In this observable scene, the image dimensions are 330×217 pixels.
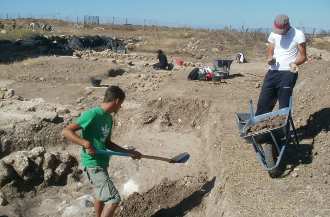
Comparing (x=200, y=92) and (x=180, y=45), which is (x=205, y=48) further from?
(x=200, y=92)

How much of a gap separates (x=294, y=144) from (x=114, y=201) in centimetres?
303

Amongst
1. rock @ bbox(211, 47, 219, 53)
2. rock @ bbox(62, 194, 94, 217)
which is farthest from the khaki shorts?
rock @ bbox(211, 47, 219, 53)

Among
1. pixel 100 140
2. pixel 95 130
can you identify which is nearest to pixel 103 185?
pixel 100 140

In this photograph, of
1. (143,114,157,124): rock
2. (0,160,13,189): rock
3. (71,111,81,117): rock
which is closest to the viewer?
(0,160,13,189): rock

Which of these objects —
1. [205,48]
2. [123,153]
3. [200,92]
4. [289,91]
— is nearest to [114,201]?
[123,153]

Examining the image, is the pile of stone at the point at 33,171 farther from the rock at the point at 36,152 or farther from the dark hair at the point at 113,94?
the dark hair at the point at 113,94

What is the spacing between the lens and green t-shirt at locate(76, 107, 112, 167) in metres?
5.26

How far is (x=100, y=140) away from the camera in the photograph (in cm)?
543

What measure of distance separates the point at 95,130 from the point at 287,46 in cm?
301

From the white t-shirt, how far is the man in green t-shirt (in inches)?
99.7

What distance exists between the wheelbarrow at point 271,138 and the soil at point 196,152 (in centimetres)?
18

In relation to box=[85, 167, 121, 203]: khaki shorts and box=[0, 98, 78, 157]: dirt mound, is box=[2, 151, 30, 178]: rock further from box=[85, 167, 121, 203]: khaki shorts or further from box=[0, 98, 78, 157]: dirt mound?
box=[85, 167, 121, 203]: khaki shorts

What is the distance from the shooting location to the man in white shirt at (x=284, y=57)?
6.95 meters

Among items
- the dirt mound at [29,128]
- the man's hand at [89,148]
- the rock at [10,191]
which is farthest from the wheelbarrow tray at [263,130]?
the dirt mound at [29,128]
